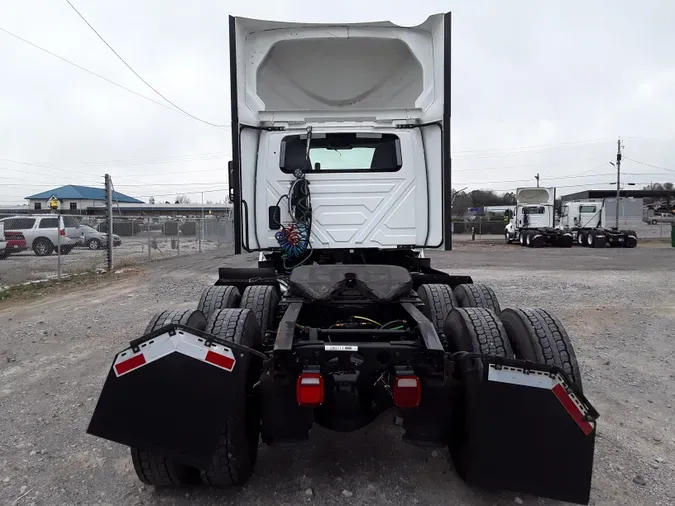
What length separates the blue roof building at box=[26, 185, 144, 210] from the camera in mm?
70312

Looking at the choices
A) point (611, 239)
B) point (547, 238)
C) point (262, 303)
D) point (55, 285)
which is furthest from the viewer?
point (611, 239)

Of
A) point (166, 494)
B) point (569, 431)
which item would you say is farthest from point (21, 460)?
point (569, 431)

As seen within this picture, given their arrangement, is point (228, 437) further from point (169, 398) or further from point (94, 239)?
point (94, 239)

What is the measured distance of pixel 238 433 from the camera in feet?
8.64

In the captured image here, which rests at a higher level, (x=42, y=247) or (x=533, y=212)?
(x=533, y=212)

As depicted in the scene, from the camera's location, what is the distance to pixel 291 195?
4680 mm

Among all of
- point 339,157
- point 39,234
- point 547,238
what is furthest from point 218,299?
point 547,238

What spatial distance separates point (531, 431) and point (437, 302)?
6.08 feet

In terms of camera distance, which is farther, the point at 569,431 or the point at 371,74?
the point at 371,74

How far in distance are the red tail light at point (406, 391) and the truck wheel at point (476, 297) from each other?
1.93m

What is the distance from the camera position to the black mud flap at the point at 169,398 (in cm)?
Answer: 233

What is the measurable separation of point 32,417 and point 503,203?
86.8 metres

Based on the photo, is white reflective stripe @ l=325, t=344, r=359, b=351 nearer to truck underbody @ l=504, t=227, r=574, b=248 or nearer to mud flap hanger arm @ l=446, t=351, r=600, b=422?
Answer: mud flap hanger arm @ l=446, t=351, r=600, b=422

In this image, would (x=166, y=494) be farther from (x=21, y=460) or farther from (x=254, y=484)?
(x=21, y=460)
